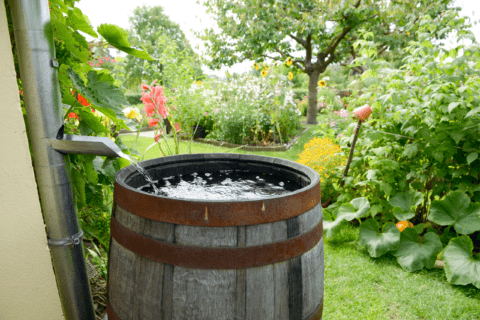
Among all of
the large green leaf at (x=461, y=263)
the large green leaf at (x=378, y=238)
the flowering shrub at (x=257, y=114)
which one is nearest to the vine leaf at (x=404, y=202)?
the large green leaf at (x=378, y=238)

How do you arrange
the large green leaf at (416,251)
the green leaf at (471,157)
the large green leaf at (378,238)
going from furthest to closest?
the large green leaf at (378,238)
the large green leaf at (416,251)
the green leaf at (471,157)

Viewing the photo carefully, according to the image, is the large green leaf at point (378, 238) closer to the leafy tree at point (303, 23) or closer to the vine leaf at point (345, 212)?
the vine leaf at point (345, 212)

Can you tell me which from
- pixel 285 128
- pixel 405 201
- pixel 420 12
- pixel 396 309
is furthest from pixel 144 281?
pixel 420 12

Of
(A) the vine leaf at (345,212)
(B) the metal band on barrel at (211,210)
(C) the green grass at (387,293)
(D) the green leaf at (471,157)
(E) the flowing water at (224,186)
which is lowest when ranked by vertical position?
(C) the green grass at (387,293)

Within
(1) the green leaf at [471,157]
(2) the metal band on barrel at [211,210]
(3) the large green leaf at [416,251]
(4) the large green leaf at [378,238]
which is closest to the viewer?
(2) the metal band on barrel at [211,210]

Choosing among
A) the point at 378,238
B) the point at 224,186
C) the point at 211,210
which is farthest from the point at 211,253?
the point at 378,238

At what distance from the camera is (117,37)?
1.10 m

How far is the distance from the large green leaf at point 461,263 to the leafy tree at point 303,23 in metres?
6.86

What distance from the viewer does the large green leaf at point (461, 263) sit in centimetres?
201

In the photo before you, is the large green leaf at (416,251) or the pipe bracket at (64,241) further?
the large green leaf at (416,251)

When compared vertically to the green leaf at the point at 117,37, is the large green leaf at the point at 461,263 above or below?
below

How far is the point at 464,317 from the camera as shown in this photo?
5.99 ft

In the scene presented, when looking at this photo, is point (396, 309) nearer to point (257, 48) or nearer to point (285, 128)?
point (285, 128)

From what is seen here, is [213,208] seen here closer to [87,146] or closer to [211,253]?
[211,253]
